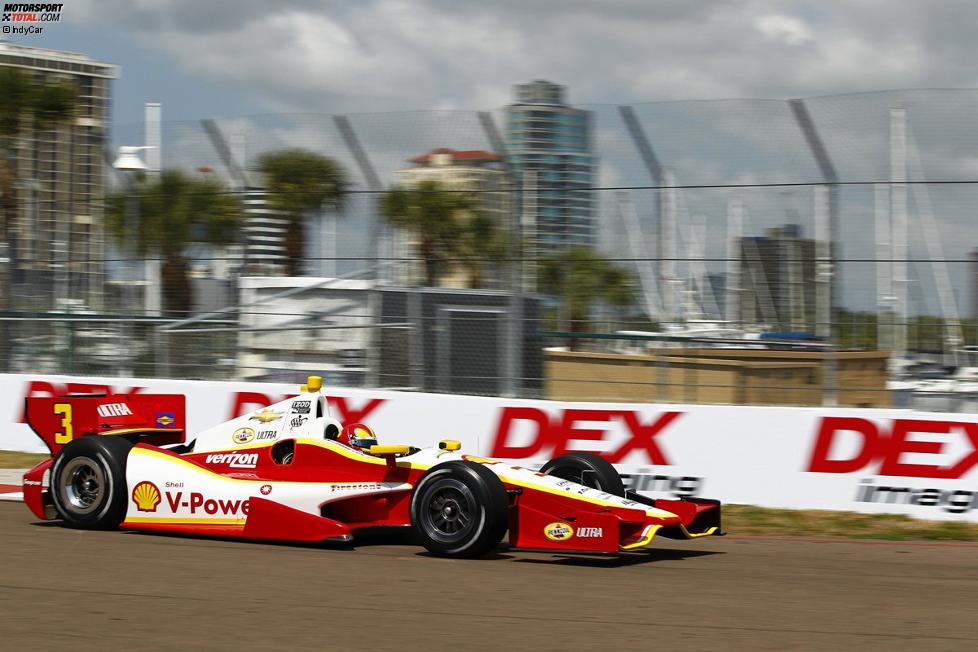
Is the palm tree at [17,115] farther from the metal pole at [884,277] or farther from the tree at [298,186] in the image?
the metal pole at [884,277]

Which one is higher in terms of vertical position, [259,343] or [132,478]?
[259,343]

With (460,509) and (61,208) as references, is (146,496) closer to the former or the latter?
(460,509)

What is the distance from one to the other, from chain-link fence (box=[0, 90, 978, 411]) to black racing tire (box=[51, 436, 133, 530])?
4518 mm

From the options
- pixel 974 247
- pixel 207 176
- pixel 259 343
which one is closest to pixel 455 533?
pixel 974 247

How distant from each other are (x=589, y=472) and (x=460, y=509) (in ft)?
4.27

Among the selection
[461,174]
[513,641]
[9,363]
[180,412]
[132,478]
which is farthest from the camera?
[9,363]

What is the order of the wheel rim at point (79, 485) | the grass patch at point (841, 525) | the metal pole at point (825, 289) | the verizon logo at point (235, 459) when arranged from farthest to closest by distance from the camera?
the metal pole at point (825, 289) → the grass patch at point (841, 525) → the wheel rim at point (79, 485) → the verizon logo at point (235, 459)

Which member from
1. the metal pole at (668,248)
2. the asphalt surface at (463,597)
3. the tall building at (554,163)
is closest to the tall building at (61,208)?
the tall building at (554,163)

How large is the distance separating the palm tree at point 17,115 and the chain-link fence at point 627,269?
349 centimetres

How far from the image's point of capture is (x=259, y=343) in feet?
46.5

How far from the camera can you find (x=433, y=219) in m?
12.9

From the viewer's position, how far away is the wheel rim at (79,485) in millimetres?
9102

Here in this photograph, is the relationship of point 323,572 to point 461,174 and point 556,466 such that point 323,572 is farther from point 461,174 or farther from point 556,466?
point 461,174

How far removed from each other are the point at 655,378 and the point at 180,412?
15.0 ft
